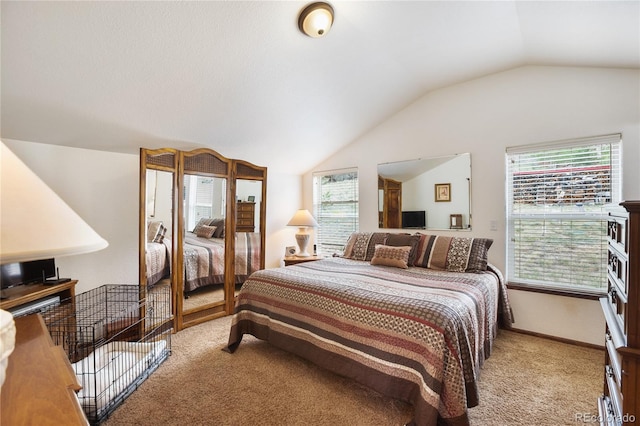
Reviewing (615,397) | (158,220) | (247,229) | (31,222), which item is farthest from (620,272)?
(158,220)

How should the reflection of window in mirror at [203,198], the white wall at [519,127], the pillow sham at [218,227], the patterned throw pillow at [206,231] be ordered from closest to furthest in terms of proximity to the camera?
the white wall at [519,127]
the reflection of window in mirror at [203,198]
the patterned throw pillow at [206,231]
the pillow sham at [218,227]

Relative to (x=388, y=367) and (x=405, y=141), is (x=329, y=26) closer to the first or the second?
(x=405, y=141)

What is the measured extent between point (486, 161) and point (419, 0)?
1.85 metres

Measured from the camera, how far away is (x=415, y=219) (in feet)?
12.0

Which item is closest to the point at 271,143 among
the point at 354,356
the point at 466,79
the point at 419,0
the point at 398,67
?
the point at 398,67

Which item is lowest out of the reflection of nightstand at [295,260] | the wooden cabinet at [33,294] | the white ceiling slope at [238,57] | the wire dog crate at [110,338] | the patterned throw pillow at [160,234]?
the wire dog crate at [110,338]

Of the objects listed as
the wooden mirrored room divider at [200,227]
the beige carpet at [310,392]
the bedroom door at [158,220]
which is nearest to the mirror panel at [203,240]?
the wooden mirrored room divider at [200,227]

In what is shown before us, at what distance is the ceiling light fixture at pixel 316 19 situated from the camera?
199 centimetres

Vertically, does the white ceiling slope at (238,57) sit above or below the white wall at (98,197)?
above

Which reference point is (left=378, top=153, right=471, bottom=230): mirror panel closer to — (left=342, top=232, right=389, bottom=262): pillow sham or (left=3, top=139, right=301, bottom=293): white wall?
(left=342, top=232, right=389, bottom=262): pillow sham

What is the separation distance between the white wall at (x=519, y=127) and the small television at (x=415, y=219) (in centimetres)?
44

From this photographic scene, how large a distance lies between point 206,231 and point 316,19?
230 cm

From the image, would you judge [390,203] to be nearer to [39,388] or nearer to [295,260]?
[295,260]

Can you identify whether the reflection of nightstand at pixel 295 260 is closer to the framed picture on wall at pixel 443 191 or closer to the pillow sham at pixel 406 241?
the pillow sham at pixel 406 241
